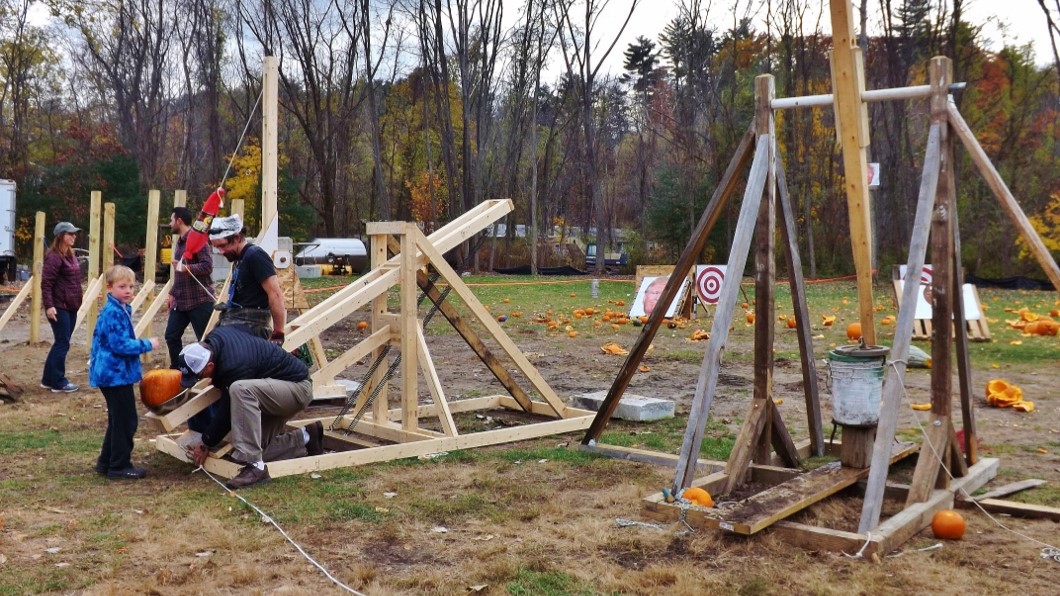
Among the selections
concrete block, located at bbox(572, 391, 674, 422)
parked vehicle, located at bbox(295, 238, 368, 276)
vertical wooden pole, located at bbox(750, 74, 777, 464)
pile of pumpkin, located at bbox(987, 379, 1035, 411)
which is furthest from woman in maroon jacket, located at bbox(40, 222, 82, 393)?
parked vehicle, located at bbox(295, 238, 368, 276)

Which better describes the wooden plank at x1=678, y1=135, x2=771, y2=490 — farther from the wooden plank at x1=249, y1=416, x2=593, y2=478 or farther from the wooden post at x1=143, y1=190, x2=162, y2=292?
the wooden post at x1=143, y1=190, x2=162, y2=292

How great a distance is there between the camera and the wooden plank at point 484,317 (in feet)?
25.7

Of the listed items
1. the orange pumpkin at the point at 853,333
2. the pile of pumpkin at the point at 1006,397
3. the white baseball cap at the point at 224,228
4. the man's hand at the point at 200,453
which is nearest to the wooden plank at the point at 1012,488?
the pile of pumpkin at the point at 1006,397

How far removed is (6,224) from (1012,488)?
2788 centimetres

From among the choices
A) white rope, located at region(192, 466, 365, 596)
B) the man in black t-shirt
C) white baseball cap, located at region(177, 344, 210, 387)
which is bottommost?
white rope, located at region(192, 466, 365, 596)

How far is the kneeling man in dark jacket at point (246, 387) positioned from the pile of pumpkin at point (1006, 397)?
6716 mm

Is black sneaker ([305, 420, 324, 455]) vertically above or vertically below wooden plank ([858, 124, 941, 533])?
below

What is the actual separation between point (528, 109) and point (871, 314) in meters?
39.1

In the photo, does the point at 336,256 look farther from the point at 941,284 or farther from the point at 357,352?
the point at 941,284

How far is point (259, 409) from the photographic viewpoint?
21.9ft

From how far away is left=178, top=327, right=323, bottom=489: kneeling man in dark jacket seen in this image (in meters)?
6.55

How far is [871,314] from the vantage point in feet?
21.1

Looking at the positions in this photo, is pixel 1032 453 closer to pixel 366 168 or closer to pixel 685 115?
pixel 685 115

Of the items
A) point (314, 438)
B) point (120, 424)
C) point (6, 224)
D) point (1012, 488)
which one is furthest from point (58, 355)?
point (6, 224)
